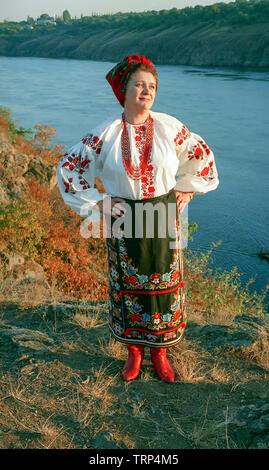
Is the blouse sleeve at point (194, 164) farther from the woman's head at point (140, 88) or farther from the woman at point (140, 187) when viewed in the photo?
the woman's head at point (140, 88)

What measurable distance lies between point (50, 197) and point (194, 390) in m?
7.93

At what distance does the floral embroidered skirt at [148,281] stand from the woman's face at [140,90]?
1.73ft

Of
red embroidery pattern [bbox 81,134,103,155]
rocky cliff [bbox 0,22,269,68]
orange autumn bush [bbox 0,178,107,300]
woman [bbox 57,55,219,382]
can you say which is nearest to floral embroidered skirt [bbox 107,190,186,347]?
woman [bbox 57,55,219,382]

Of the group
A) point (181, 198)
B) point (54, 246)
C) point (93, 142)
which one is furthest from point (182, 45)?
point (93, 142)

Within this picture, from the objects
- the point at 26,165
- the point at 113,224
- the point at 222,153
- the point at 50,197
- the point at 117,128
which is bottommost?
the point at 222,153

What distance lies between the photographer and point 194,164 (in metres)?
2.65

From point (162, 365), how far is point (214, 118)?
2855 cm

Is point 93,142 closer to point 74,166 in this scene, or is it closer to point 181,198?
point 74,166

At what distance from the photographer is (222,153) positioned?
936 inches

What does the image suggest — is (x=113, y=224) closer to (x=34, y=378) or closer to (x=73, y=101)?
(x=34, y=378)

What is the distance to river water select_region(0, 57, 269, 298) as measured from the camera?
52.4ft

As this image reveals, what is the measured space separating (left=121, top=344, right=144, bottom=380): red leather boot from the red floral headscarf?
154 centimetres

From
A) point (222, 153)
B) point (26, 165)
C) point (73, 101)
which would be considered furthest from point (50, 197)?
point (73, 101)

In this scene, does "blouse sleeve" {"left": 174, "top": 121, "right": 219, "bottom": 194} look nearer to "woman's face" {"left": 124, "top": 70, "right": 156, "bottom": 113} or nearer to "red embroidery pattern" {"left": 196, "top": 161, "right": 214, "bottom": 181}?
"red embroidery pattern" {"left": 196, "top": 161, "right": 214, "bottom": 181}
